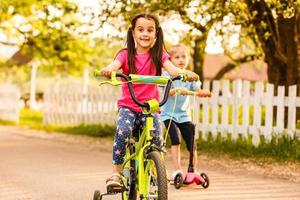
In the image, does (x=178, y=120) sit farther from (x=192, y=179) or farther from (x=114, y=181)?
(x=114, y=181)

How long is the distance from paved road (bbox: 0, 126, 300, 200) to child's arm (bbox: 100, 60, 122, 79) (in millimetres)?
1738

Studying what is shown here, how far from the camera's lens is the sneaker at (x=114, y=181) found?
5242mm

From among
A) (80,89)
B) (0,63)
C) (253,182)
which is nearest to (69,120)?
(80,89)

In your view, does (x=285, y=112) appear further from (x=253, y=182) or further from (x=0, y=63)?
(x=0, y=63)

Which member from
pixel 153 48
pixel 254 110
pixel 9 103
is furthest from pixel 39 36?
pixel 153 48

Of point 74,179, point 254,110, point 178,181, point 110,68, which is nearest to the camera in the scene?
point 110,68

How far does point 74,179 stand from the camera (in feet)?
25.7

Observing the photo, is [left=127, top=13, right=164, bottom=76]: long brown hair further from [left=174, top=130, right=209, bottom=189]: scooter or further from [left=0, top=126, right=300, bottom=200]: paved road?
[left=174, top=130, right=209, bottom=189]: scooter

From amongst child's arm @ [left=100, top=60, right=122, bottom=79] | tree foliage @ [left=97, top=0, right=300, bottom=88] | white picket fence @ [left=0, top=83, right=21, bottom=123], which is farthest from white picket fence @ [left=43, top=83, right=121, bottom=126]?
child's arm @ [left=100, top=60, right=122, bottom=79]

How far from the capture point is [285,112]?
1177 cm

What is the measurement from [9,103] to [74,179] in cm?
1456

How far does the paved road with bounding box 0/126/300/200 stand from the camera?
675cm

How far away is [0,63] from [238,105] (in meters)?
23.0

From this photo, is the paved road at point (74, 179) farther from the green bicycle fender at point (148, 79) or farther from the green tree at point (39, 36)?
the green tree at point (39, 36)
